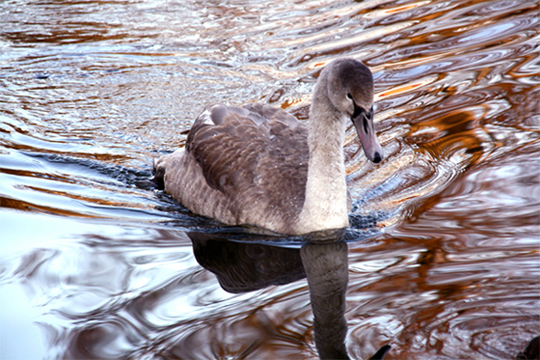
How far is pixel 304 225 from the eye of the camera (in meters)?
6.75

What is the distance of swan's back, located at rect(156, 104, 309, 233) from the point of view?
702cm

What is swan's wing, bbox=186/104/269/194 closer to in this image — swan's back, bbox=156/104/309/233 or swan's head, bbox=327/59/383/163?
swan's back, bbox=156/104/309/233

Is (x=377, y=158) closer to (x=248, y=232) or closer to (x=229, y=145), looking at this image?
(x=248, y=232)

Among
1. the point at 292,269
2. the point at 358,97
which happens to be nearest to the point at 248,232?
the point at 292,269

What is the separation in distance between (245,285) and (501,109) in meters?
5.09

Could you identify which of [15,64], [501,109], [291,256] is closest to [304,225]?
[291,256]

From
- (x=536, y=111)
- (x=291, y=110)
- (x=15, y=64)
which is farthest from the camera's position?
(x=15, y=64)

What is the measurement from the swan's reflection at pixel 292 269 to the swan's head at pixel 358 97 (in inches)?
44.1

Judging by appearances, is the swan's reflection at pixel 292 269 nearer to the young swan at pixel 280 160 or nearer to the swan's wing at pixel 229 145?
the young swan at pixel 280 160

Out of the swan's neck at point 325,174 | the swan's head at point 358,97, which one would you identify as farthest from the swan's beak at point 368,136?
the swan's neck at point 325,174

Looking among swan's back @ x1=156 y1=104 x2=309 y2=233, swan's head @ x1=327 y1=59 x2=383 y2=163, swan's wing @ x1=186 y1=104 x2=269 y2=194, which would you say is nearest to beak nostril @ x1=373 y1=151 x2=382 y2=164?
swan's head @ x1=327 y1=59 x2=383 y2=163

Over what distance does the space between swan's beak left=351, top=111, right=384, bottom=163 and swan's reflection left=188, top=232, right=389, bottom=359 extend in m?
1.08

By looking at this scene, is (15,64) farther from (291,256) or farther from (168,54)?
(291,256)

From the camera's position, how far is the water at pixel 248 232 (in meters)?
5.14
